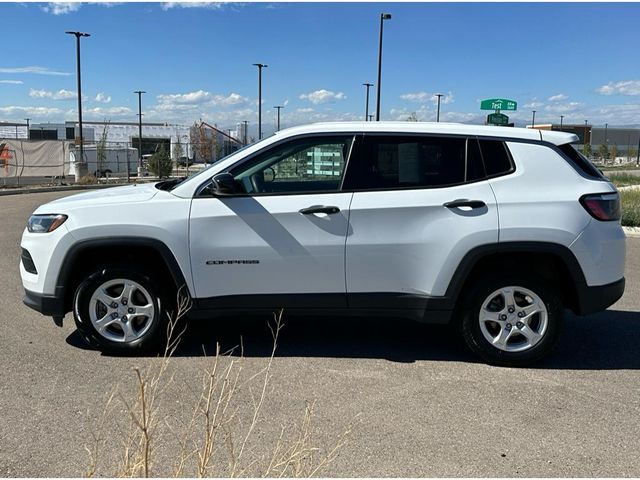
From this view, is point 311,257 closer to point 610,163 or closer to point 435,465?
point 435,465

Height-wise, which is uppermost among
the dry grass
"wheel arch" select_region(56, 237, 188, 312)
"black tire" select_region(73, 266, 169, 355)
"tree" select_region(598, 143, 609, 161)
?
"tree" select_region(598, 143, 609, 161)

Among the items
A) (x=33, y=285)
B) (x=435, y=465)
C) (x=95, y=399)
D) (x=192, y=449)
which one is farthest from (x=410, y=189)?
(x=33, y=285)

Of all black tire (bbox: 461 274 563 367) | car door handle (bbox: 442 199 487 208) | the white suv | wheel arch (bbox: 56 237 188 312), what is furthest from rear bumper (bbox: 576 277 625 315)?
wheel arch (bbox: 56 237 188 312)

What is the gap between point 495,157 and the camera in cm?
456

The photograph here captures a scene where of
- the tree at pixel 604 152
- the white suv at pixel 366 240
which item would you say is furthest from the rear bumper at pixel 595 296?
the tree at pixel 604 152

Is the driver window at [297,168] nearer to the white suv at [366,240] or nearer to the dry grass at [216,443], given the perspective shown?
the white suv at [366,240]

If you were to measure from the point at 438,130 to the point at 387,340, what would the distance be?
1.93 metres

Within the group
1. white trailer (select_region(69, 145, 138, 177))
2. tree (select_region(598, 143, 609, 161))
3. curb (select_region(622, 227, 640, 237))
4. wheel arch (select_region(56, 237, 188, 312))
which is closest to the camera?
wheel arch (select_region(56, 237, 188, 312))

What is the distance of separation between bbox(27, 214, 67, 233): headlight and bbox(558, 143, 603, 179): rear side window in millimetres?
3999

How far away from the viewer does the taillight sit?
439 centimetres

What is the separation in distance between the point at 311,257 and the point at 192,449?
5.71 ft

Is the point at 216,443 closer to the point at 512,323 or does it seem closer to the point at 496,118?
the point at 512,323

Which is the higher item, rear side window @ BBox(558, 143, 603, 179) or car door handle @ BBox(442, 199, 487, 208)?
rear side window @ BBox(558, 143, 603, 179)

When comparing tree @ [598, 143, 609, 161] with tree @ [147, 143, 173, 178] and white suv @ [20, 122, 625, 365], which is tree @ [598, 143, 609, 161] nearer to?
tree @ [147, 143, 173, 178]
